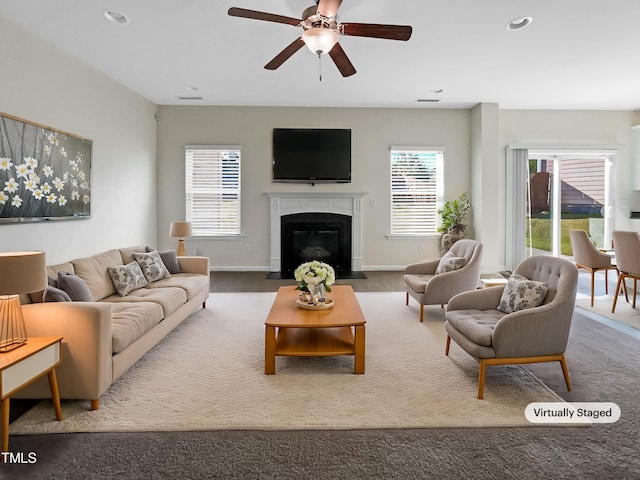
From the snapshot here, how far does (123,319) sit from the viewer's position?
2.77 metres

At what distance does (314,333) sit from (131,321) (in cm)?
142

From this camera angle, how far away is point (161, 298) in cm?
341

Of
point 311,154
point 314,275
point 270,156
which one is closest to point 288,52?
point 314,275

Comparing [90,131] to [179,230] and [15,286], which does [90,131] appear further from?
[15,286]

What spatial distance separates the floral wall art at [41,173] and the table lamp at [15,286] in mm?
1750

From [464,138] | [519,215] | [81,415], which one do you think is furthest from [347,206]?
[81,415]

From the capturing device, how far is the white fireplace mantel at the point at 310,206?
6914 millimetres

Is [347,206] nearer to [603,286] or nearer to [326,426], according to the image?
[603,286]

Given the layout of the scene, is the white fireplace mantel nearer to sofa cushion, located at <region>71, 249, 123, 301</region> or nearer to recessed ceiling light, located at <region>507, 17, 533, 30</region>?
sofa cushion, located at <region>71, 249, 123, 301</region>

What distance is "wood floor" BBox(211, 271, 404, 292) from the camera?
570cm

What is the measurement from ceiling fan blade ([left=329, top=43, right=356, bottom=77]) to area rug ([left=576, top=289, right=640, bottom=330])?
3.90 meters

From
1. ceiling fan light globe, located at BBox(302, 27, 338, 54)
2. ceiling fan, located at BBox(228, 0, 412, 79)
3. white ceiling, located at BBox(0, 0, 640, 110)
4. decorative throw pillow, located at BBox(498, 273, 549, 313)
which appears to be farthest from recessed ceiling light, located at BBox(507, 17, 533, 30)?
decorative throw pillow, located at BBox(498, 273, 549, 313)

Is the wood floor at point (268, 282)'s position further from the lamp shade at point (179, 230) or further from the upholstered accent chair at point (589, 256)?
the upholstered accent chair at point (589, 256)

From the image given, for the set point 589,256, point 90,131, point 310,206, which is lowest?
point 589,256
